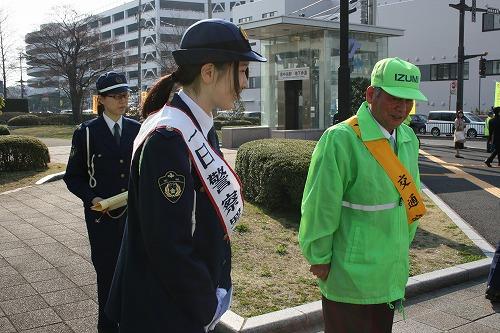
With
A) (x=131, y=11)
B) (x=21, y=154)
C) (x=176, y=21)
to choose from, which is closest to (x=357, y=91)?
(x=21, y=154)

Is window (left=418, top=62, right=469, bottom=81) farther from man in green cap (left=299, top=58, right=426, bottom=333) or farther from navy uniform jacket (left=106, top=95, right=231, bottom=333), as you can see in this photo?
navy uniform jacket (left=106, top=95, right=231, bottom=333)

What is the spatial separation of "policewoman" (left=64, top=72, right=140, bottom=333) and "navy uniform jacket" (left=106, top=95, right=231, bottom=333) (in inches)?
63.1

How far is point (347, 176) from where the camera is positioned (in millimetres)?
2580

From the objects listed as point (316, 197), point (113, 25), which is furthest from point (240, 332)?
point (113, 25)

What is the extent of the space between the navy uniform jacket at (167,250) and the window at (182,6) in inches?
3180

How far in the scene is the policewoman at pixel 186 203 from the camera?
157 cm

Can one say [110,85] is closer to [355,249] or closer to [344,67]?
[355,249]

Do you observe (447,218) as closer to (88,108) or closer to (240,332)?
(240,332)

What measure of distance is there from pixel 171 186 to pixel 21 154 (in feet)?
40.2

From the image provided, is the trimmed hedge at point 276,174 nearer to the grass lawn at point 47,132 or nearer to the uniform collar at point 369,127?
the uniform collar at point 369,127

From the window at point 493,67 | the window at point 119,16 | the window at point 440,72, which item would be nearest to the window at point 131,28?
the window at point 119,16

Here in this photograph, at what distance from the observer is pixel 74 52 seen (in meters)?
39.5

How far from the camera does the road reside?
8008 mm

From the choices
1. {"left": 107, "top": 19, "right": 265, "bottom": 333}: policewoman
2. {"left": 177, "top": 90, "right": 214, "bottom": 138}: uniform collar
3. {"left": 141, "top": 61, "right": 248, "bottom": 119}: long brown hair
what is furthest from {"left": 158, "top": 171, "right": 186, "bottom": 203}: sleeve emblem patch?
{"left": 141, "top": 61, "right": 248, "bottom": 119}: long brown hair
